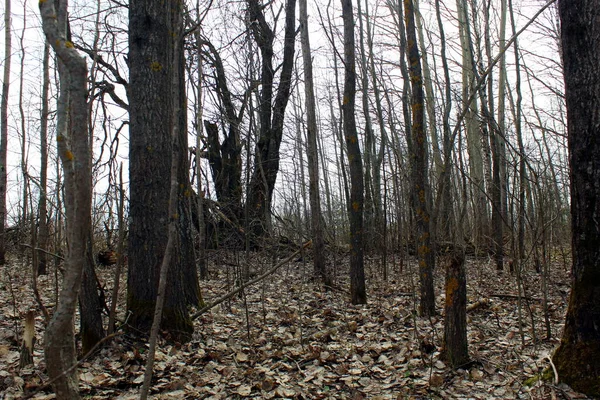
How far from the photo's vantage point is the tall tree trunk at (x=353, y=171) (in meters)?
6.89

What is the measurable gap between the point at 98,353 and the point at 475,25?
1068cm

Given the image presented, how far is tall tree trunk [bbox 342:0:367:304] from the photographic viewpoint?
6891 mm

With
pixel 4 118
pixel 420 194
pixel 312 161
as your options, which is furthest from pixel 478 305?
pixel 4 118

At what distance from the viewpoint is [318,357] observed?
4.34m

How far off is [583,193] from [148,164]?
3.71 meters

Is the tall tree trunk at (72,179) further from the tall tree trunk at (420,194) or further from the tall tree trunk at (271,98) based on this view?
the tall tree trunk at (271,98)

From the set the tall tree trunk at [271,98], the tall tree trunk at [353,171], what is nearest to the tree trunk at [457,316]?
the tall tree trunk at [353,171]

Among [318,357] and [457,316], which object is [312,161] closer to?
[318,357]

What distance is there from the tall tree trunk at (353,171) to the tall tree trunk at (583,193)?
12.5 feet

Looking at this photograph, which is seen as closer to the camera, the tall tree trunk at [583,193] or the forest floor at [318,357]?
the tall tree trunk at [583,193]

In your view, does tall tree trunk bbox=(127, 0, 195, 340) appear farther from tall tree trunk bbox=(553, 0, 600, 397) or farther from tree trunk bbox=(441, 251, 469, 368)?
tall tree trunk bbox=(553, 0, 600, 397)

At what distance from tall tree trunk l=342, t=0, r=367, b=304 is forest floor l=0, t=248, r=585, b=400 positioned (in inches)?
15.5

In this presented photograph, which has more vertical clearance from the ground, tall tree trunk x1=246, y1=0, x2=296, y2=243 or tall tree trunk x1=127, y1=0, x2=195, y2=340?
tall tree trunk x1=246, y1=0, x2=296, y2=243

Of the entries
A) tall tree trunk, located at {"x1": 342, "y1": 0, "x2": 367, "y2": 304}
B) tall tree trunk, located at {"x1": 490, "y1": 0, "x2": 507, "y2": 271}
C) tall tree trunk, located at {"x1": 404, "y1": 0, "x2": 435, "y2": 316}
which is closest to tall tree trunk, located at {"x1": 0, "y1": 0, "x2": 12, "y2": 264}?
tall tree trunk, located at {"x1": 342, "y1": 0, "x2": 367, "y2": 304}
